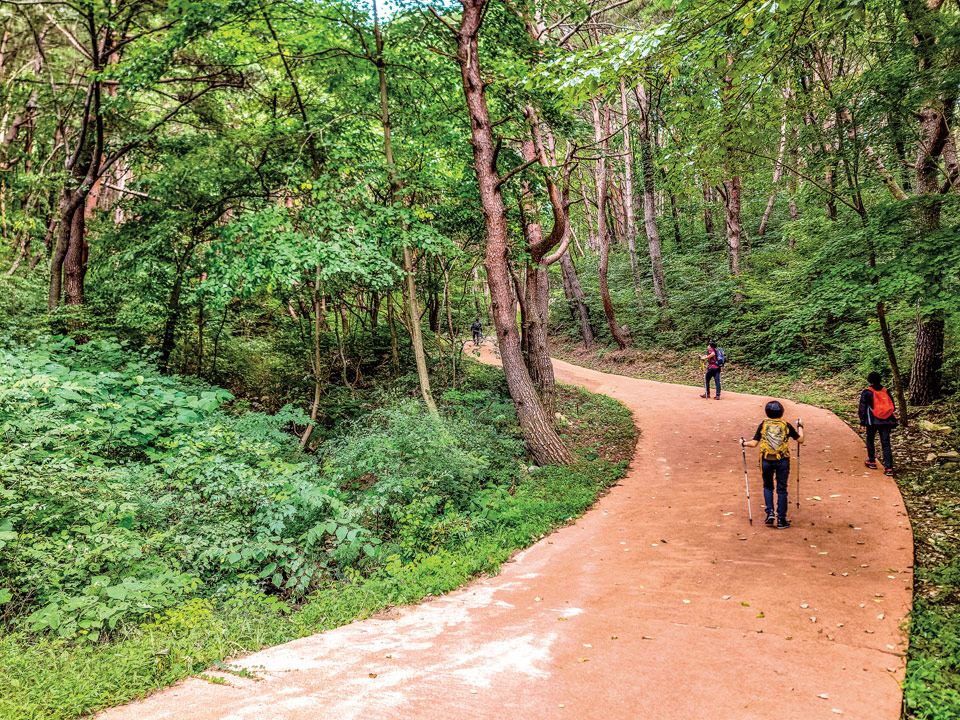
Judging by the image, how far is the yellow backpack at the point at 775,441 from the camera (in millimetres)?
6555

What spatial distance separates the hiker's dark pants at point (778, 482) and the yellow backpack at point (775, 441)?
86 mm

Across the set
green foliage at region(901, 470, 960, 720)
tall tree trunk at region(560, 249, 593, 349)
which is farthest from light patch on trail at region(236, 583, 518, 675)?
tall tree trunk at region(560, 249, 593, 349)

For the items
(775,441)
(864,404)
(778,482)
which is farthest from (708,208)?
(778,482)

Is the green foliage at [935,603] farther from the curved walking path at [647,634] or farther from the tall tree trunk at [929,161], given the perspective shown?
the tall tree trunk at [929,161]

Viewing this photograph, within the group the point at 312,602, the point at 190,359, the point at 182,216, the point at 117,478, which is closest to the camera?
the point at 312,602

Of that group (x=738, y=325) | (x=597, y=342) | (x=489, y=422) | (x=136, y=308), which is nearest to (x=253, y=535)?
(x=489, y=422)

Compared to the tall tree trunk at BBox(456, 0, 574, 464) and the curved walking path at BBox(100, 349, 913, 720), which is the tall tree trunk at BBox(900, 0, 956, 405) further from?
the tall tree trunk at BBox(456, 0, 574, 464)

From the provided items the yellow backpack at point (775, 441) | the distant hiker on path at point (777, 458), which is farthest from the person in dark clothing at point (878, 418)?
the yellow backpack at point (775, 441)

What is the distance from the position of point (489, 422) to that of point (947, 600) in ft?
25.5

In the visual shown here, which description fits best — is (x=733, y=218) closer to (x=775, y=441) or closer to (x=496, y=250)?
(x=496, y=250)

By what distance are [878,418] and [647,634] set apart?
642cm

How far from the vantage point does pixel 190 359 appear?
12625mm

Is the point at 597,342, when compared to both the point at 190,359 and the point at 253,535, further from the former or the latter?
the point at 253,535

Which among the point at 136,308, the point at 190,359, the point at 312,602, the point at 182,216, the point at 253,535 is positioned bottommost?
the point at 312,602
